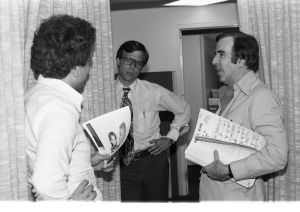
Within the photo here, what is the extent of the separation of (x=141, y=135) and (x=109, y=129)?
4.74 feet

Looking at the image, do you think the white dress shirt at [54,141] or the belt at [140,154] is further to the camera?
the belt at [140,154]

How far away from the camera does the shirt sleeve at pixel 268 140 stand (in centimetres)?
185

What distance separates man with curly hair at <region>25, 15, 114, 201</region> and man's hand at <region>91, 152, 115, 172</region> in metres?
0.26

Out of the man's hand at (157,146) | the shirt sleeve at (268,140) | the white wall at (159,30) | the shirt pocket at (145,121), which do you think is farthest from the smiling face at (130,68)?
the white wall at (159,30)

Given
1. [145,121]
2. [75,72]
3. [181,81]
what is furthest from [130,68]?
[181,81]

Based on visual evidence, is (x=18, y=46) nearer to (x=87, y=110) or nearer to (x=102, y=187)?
(x=87, y=110)

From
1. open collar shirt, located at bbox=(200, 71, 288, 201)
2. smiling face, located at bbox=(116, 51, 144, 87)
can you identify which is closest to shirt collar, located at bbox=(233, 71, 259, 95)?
open collar shirt, located at bbox=(200, 71, 288, 201)

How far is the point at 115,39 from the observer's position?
5.09 m

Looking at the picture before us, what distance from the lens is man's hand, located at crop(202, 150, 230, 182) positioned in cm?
196

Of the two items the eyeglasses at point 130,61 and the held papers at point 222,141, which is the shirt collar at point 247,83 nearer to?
the held papers at point 222,141
